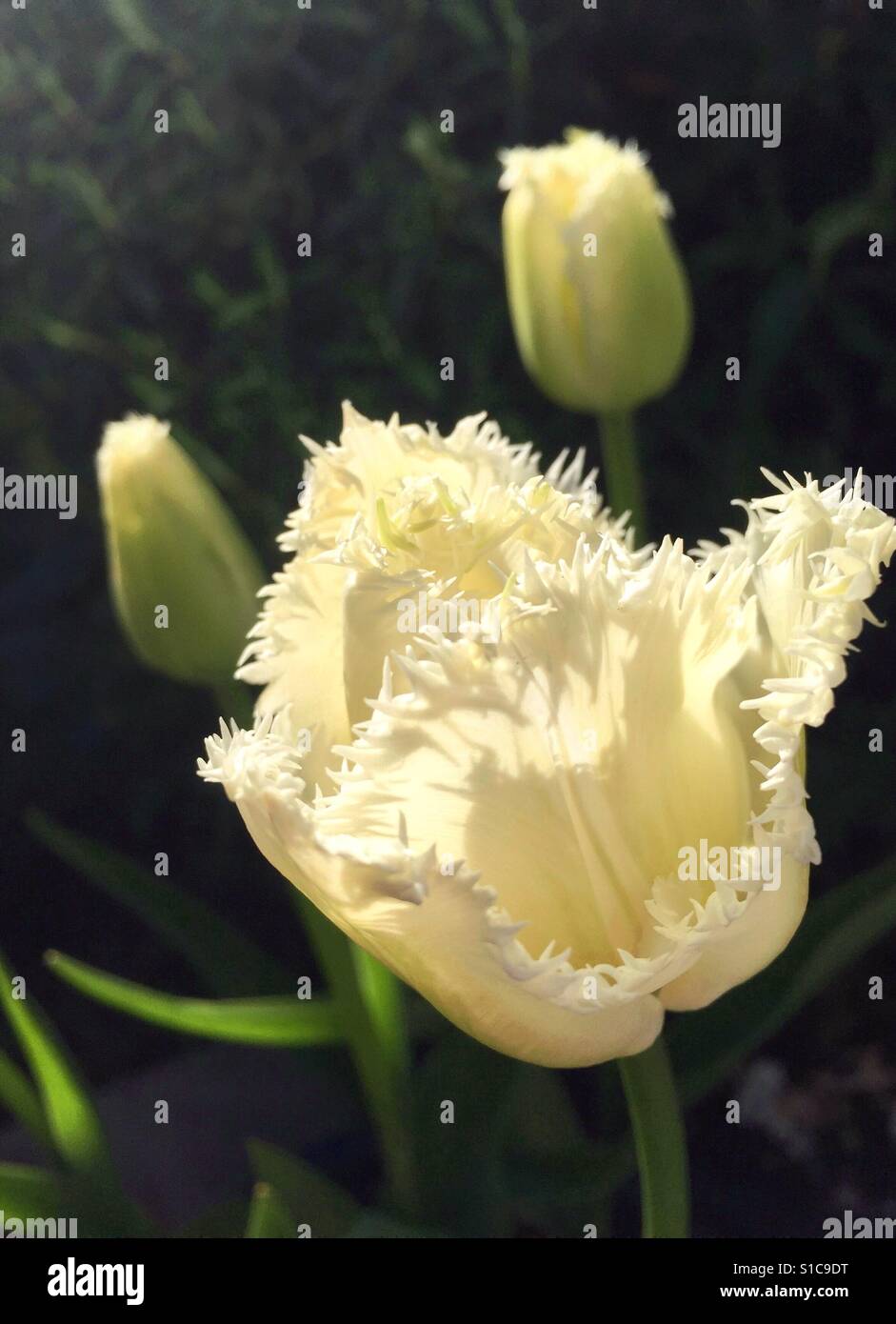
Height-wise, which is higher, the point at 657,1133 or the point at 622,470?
the point at 622,470

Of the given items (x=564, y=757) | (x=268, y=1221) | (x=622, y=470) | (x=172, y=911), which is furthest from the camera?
(x=172, y=911)

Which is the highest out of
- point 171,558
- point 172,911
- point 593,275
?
point 593,275

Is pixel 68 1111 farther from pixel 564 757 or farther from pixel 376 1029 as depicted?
pixel 564 757

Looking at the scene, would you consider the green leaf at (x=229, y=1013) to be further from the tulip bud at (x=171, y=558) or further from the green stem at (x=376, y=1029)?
the tulip bud at (x=171, y=558)

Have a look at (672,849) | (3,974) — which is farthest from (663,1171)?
(3,974)

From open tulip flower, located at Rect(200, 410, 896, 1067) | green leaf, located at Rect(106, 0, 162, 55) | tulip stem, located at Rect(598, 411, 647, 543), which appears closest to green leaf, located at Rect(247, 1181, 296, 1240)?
open tulip flower, located at Rect(200, 410, 896, 1067)

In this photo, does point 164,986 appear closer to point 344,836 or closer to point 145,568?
point 145,568

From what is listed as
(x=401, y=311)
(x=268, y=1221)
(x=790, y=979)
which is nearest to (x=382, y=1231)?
(x=268, y=1221)
